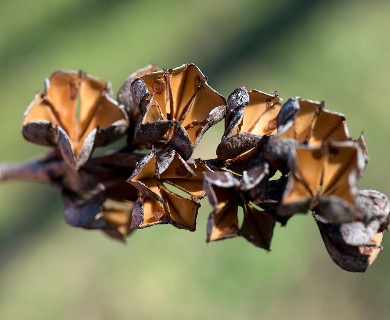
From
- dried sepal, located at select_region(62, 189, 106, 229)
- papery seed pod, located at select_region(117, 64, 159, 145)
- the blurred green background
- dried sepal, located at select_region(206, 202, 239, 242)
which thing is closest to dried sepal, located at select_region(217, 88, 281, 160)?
dried sepal, located at select_region(206, 202, 239, 242)

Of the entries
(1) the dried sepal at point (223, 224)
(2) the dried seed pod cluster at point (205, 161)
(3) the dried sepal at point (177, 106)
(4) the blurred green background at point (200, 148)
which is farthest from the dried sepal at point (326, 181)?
(4) the blurred green background at point (200, 148)

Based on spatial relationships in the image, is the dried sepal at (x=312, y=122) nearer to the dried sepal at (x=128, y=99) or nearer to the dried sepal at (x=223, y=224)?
the dried sepal at (x=223, y=224)

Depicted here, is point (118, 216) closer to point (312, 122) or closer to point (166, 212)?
point (166, 212)

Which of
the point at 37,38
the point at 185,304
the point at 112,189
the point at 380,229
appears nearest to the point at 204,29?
the point at 37,38

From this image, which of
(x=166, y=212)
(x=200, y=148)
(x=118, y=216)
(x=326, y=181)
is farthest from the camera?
(x=200, y=148)

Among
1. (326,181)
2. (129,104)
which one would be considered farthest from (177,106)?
(326,181)

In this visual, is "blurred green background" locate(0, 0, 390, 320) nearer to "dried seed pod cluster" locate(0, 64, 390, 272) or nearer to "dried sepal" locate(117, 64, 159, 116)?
"dried seed pod cluster" locate(0, 64, 390, 272)
